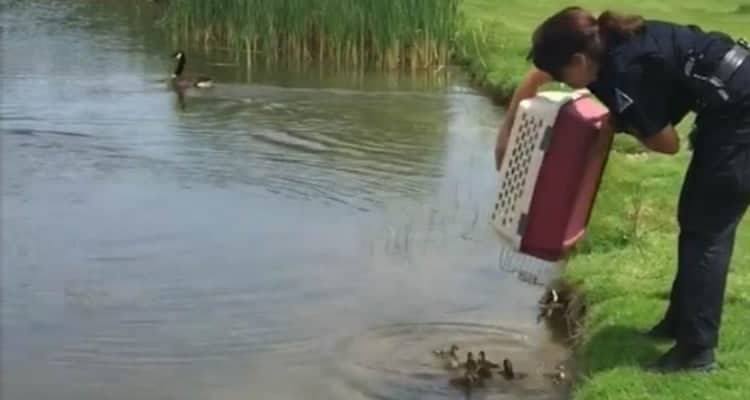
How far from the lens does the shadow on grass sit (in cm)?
578

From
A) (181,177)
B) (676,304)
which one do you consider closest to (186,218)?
(181,177)

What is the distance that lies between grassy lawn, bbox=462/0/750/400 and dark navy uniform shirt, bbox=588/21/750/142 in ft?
3.41

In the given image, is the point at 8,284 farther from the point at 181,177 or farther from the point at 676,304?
the point at 676,304

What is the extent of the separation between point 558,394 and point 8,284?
355cm

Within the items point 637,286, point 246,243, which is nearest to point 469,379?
point 637,286

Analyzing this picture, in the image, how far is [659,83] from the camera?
5078 millimetres

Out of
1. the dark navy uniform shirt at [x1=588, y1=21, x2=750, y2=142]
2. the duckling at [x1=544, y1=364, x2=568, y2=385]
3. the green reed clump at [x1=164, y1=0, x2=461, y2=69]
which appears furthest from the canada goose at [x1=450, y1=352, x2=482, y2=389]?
the green reed clump at [x1=164, y1=0, x2=461, y2=69]

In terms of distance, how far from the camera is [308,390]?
21.1 ft

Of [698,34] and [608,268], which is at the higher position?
[698,34]

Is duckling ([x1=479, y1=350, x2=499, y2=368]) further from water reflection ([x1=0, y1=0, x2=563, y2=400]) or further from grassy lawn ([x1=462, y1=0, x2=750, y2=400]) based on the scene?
grassy lawn ([x1=462, y1=0, x2=750, y2=400])

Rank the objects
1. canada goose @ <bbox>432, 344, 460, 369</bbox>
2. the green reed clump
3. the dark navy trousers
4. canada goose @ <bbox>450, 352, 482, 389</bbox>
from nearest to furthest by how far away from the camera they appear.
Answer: the dark navy trousers
canada goose @ <bbox>450, 352, 482, 389</bbox>
canada goose @ <bbox>432, 344, 460, 369</bbox>
the green reed clump

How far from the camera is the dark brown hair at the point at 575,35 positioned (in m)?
5.00

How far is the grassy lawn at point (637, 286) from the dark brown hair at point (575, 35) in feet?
4.45

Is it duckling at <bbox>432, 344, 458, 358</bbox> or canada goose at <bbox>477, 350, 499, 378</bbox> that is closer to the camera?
canada goose at <bbox>477, 350, 499, 378</bbox>
